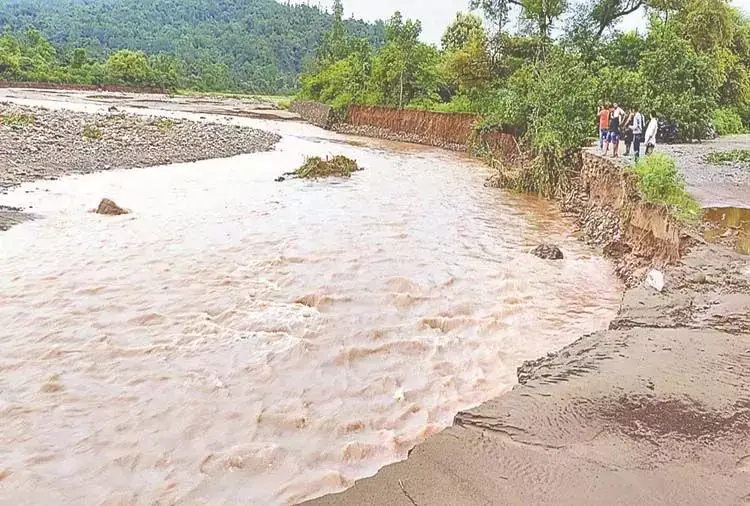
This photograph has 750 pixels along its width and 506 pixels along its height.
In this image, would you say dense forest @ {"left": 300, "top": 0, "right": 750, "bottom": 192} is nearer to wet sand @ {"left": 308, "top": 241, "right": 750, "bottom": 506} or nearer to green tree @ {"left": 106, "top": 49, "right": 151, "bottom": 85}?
wet sand @ {"left": 308, "top": 241, "right": 750, "bottom": 506}

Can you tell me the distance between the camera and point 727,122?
3111cm

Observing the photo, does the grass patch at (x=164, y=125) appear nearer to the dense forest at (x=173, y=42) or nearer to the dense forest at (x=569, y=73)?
the dense forest at (x=569, y=73)

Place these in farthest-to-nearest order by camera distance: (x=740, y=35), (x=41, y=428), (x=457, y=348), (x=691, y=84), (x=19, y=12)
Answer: (x=19, y=12) < (x=740, y=35) < (x=691, y=84) < (x=457, y=348) < (x=41, y=428)

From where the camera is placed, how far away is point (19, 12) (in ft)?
577

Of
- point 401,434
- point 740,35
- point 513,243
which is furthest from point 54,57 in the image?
point 401,434

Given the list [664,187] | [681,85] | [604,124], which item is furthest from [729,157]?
[664,187]

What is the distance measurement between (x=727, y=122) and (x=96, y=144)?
1110 inches

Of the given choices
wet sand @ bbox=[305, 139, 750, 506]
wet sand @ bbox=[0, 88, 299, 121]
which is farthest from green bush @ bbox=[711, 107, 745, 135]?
wet sand @ bbox=[0, 88, 299, 121]

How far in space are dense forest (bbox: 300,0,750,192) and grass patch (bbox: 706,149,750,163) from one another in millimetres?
4082

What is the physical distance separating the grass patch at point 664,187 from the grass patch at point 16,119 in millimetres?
24568

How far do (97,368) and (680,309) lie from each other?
6.56m

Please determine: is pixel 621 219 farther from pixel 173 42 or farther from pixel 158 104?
pixel 173 42

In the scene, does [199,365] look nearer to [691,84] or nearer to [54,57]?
[691,84]

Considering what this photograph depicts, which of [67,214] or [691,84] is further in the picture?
[691,84]
